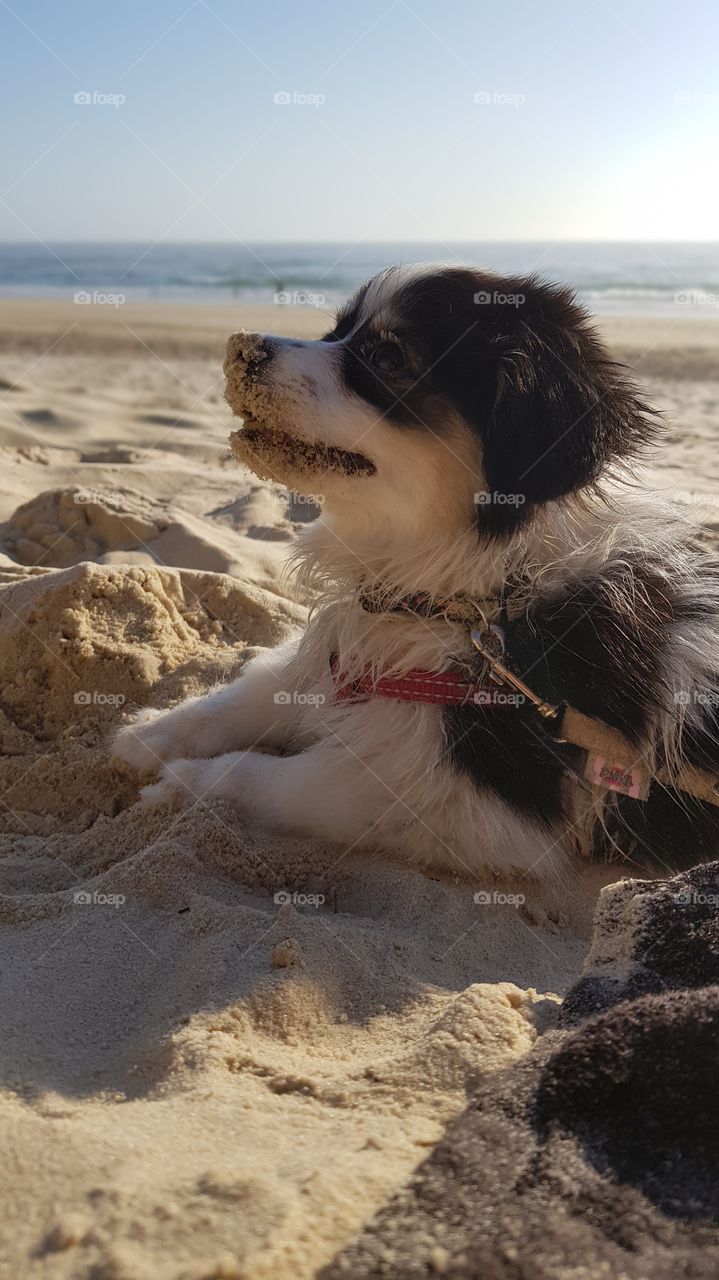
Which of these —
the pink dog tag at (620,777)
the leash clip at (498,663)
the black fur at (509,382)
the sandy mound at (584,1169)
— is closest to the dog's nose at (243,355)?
the black fur at (509,382)

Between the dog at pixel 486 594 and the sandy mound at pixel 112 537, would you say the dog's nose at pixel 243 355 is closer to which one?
the dog at pixel 486 594

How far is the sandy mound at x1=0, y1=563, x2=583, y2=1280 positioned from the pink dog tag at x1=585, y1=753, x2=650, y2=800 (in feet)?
1.30

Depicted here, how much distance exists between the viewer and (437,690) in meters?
2.85

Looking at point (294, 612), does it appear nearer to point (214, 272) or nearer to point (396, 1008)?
point (396, 1008)

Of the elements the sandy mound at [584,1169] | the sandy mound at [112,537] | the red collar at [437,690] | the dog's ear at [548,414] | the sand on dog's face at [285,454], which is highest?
the dog's ear at [548,414]

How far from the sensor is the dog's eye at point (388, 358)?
2.87 metres

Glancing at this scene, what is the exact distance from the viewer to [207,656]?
384 cm

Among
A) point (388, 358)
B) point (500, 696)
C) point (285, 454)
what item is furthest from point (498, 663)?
point (388, 358)

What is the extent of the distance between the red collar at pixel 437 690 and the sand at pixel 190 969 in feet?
1.54

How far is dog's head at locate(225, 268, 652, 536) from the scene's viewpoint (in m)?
2.70

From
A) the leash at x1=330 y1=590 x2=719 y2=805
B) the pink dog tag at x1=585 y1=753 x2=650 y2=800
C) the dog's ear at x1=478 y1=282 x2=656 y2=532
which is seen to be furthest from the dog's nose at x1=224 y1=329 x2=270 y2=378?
the pink dog tag at x1=585 y1=753 x2=650 y2=800

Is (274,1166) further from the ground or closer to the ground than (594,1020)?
closer to the ground

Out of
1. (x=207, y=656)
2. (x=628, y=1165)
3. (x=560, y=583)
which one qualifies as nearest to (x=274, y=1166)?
(x=628, y=1165)

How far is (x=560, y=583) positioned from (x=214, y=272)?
35.9 m
